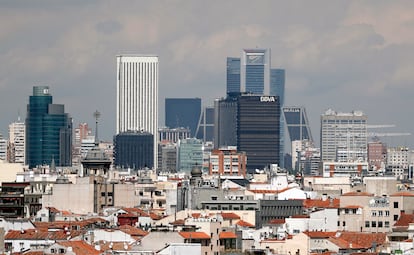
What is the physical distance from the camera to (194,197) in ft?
512

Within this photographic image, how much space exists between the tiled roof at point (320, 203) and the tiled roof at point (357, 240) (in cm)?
2938

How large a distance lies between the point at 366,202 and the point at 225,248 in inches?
1468

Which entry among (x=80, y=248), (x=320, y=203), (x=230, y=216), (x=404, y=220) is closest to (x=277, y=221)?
(x=230, y=216)

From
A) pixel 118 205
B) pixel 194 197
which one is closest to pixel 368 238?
pixel 194 197

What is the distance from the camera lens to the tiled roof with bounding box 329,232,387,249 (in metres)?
112

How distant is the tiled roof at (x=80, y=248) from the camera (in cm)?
9612

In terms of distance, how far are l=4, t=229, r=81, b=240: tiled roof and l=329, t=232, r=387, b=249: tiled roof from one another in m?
12.3

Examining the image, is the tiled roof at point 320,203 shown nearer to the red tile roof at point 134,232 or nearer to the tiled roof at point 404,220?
the tiled roof at point 404,220

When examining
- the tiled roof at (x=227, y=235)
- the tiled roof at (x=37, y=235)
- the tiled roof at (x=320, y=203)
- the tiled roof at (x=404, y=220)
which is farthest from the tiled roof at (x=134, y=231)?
the tiled roof at (x=320, y=203)

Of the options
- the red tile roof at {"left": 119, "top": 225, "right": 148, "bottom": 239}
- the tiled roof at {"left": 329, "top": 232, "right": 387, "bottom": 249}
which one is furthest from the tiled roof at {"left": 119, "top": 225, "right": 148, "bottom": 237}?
the tiled roof at {"left": 329, "top": 232, "right": 387, "bottom": 249}

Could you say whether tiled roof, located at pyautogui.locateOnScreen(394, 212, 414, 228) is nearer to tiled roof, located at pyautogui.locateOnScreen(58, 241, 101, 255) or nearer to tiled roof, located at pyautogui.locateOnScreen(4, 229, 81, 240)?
tiled roof, located at pyautogui.locateOnScreen(4, 229, 81, 240)

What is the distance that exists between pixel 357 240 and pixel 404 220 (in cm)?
1787

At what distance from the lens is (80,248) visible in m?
97.5

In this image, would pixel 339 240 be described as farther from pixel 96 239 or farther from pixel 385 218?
pixel 385 218
